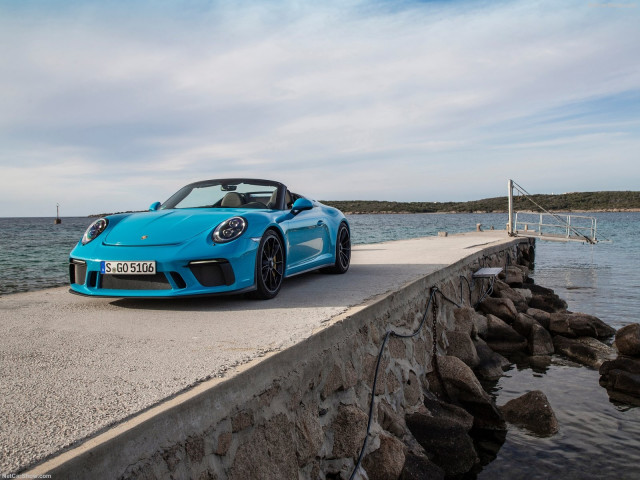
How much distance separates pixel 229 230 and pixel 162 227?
625mm

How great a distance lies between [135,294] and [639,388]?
5584 millimetres

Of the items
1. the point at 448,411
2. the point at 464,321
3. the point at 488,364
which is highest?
the point at 464,321

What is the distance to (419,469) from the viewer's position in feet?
12.6

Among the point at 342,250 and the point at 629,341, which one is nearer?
the point at 342,250

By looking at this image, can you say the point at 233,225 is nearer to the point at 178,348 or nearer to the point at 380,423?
the point at 178,348

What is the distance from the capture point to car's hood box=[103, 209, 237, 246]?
181 inches

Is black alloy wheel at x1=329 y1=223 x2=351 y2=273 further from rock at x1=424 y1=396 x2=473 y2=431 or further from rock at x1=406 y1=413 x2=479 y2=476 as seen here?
rock at x1=406 y1=413 x2=479 y2=476

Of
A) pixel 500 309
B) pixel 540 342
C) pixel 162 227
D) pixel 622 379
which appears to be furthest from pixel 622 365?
pixel 162 227

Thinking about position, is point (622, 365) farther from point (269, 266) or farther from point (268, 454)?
point (268, 454)

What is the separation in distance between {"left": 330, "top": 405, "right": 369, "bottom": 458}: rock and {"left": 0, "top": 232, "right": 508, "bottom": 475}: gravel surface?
2.01 ft

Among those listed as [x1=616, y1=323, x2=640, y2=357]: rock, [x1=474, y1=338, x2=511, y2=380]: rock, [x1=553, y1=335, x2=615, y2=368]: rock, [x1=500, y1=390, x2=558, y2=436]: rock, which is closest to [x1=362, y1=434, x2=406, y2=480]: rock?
[x1=500, y1=390, x2=558, y2=436]: rock

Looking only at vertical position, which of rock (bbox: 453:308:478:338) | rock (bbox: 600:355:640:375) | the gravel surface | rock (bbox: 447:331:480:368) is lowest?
rock (bbox: 600:355:640:375)

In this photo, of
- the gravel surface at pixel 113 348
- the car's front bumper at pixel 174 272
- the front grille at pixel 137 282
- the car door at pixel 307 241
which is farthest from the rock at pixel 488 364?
the front grille at pixel 137 282

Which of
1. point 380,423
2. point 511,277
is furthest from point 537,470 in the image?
point 511,277
